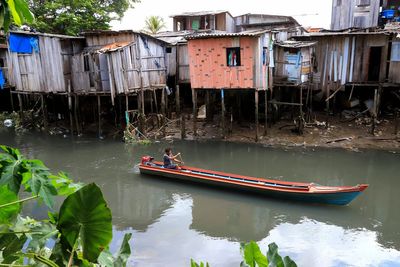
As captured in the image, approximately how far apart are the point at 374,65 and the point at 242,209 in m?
12.7

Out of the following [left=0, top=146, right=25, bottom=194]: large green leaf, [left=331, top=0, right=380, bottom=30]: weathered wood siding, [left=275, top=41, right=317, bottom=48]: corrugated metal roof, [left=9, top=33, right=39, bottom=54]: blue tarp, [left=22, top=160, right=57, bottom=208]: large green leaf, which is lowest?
[left=22, top=160, right=57, bottom=208]: large green leaf

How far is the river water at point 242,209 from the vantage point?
8367 mm

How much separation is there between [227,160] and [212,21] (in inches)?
574

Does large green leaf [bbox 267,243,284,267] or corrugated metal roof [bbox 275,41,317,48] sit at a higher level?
corrugated metal roof [bbox 275,41,317,48]

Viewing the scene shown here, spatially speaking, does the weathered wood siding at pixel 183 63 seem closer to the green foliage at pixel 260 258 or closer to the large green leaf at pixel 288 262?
the green foliage at pixel 260 258

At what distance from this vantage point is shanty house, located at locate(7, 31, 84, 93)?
1761 centimetres

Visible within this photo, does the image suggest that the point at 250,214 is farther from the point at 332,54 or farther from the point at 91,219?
the point at 332,54

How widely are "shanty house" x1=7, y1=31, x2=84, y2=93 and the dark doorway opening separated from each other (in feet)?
47.3

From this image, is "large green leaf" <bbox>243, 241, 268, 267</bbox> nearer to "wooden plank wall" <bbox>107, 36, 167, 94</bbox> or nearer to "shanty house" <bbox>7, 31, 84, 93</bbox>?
"wooden plank wall" <bbox>107, 36, 167, 94</bbox>

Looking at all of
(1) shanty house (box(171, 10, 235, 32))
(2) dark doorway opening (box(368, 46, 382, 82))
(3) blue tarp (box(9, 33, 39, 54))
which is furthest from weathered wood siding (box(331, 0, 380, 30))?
(3) blue tarp (box(9, 33, 39, 54))

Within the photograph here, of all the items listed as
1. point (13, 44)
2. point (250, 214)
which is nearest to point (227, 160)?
point (250, 214)

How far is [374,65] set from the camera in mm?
19031

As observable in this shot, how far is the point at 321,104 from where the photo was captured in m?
20.0

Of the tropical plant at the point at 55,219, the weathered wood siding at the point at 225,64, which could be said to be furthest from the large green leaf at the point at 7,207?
the weathered wood siding at the point at 225,64
